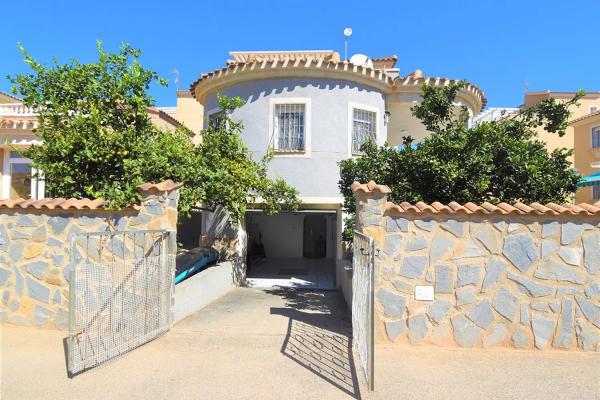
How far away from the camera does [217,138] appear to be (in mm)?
9219

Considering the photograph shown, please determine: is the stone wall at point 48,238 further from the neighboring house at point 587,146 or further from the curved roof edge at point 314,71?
the neighboring house at point 587,146

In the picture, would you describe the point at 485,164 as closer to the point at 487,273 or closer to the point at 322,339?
the point at 487,273

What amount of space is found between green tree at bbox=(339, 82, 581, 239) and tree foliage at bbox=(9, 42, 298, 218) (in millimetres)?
4102

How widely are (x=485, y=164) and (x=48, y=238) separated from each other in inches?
309

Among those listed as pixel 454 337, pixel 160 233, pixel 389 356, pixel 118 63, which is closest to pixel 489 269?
pixel 454 337

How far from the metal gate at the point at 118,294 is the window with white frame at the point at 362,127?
6.88 m

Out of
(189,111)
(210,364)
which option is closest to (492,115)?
(210,364)

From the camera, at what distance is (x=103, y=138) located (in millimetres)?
7008

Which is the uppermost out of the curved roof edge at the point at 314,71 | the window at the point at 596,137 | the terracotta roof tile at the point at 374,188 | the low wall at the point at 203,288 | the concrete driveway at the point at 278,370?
the window at the point at 596,137

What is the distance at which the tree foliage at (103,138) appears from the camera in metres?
6.97

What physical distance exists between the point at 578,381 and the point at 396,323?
2.38 meters

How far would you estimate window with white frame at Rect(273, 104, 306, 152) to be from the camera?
1135 centimetres

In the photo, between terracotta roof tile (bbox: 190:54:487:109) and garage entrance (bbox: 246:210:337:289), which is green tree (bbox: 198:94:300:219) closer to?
terracotta roof tile (bbox: 190:54:487:109)

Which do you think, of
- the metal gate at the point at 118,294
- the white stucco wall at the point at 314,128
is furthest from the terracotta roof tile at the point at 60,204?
the white stucco wall at the point at 314,128
